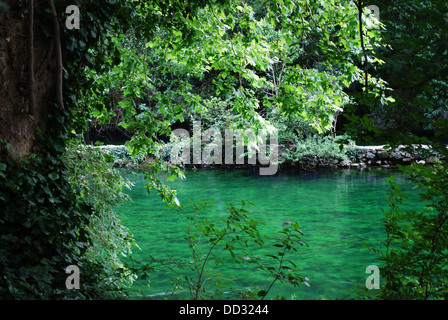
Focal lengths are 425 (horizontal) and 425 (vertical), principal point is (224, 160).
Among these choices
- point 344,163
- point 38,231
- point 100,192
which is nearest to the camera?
point 38,231

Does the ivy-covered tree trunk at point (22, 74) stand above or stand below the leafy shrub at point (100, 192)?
above

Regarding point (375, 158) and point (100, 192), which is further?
point (375, 158)

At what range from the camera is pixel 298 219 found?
903 cm

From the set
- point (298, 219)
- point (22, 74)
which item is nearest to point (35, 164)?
point (22, 74)

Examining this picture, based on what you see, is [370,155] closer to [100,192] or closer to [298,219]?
[298,219]

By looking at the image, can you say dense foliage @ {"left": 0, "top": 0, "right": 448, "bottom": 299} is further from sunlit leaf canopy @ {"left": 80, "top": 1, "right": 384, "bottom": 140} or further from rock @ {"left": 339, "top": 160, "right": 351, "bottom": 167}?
rock @ {"left": 339, "top": 160, "right": 351, "bottom": 167}

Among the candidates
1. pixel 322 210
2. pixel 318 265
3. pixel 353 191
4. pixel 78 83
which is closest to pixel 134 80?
pixel 78 83

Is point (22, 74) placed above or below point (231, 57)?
below

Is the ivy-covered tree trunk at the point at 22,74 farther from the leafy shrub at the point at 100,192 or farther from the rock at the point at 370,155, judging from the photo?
the rock at the point at 370,155

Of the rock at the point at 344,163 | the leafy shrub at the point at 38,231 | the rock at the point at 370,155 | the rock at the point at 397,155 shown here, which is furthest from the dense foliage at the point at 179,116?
the rock at the point at 397,155

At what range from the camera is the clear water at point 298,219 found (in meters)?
5.59

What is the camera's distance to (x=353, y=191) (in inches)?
469

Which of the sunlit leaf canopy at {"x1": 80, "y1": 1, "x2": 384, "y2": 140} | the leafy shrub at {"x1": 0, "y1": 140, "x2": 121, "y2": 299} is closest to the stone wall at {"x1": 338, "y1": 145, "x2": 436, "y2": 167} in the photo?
the sunlit leaf canopy at {"x1": 80, "y1": 1, "x2": 384, "y2": 140}
